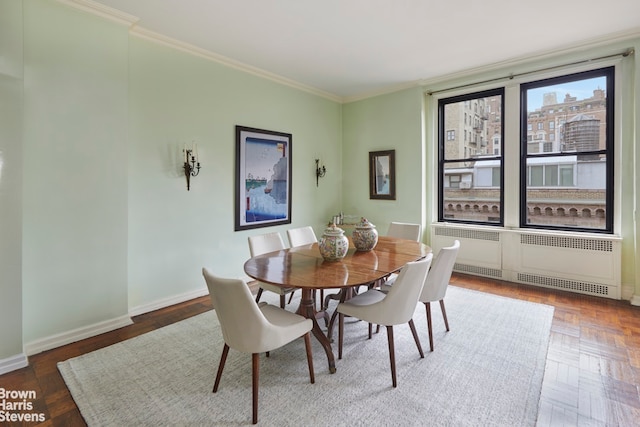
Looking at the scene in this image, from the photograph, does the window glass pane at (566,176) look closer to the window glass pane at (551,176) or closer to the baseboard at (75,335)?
the window glass pane at (551,176)

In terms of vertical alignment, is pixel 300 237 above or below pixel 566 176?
below

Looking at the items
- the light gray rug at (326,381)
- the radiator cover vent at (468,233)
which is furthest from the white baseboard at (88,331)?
the radiator cover vent at (468,233)

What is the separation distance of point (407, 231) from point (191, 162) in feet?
8.69

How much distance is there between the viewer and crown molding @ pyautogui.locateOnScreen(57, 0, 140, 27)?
2611mm

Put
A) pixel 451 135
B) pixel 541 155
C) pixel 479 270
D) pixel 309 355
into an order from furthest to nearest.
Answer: pixel 451 135
pixel 479 270
pixel 541 155
pixel 309 355

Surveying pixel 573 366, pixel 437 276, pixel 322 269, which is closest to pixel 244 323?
pixel 322 269

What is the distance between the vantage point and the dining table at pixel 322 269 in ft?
6.40

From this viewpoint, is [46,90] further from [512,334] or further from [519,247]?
[519,247]

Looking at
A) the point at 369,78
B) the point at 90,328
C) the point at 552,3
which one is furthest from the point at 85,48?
the point at 552,3

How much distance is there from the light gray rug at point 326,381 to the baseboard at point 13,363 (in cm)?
26

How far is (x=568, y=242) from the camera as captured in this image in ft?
12.3

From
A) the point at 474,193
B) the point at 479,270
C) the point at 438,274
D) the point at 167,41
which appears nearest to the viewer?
the point at 438,274

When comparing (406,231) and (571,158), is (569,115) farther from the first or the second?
(406,231)

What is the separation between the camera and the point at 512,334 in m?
2.73
